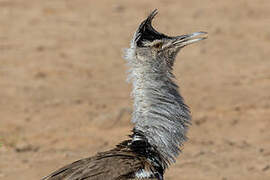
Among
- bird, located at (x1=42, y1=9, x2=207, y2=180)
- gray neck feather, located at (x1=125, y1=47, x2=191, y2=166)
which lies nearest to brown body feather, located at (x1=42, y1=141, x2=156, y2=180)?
bird, located at (x1=42, y1=9, x2=207, y2=180)

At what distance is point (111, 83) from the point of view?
8250 mm

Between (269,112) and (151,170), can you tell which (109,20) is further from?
(151,170)

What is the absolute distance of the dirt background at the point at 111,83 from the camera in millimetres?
5934

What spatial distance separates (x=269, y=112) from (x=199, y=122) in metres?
0.80

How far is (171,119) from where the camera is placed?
4172 millimetres

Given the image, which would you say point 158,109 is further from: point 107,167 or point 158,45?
point 107,167

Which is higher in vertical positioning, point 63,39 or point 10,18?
point 10,18

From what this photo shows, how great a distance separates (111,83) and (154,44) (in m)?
3.91

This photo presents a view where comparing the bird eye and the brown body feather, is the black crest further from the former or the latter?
the brown body feather

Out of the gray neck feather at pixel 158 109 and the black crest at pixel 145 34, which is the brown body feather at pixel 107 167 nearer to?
the gray neck feather at pixel 158 109

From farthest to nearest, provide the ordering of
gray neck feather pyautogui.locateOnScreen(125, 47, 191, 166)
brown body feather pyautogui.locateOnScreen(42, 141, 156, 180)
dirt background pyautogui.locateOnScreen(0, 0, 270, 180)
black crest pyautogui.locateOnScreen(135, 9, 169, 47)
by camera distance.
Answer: dirt background pyautogui.locateOnScreen(0, 0, 270, 180)
black crest pyautogui.locateOnScreen(135, 9, 169, 47)
gray neck feather pyautogui.locateOnScreen(125, 47, 191, 166)
brown body feather pyautogui.locateOnScreen(42, 141, 156, 180)

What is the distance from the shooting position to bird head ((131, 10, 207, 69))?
4.33 meters

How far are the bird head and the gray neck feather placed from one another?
42 millimetres

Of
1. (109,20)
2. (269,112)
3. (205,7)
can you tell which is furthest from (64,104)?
(205,7)
